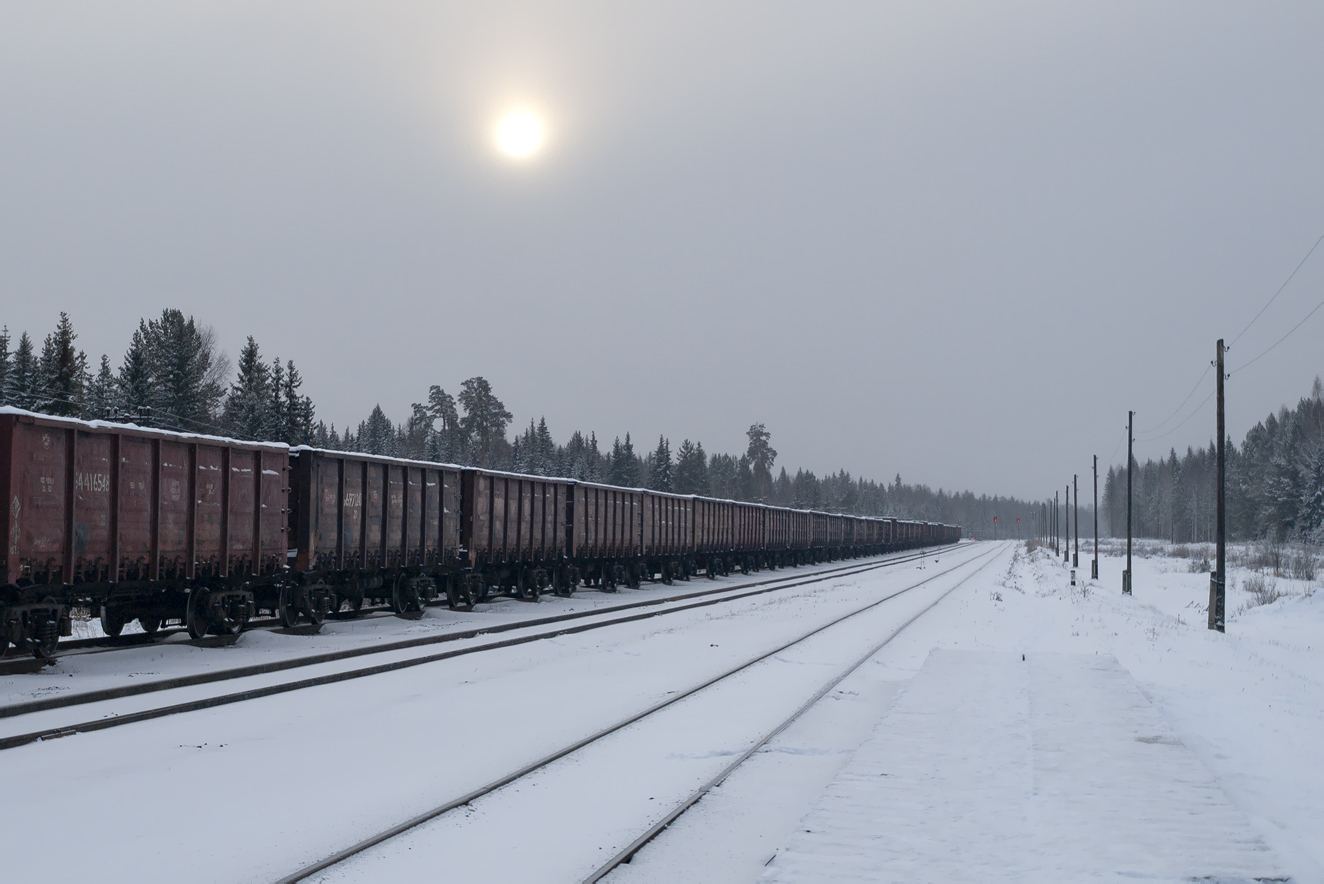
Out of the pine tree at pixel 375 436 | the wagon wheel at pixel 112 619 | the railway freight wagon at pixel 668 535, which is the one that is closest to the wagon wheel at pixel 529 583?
the railway freight wagon at pixel 668 535

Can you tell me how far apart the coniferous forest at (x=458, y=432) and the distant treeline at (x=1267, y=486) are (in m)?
0.22

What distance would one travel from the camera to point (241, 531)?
16516mm

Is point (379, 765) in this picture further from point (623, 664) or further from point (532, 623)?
point (532, 623)

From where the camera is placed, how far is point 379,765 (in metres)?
8.55

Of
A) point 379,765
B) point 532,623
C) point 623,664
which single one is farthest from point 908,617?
point 379,765

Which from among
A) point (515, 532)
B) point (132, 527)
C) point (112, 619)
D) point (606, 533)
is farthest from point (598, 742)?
point (606, 533)

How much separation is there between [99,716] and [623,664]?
7.42m

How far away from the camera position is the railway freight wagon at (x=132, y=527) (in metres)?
12.6

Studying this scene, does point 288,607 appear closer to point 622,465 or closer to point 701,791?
point 701,791

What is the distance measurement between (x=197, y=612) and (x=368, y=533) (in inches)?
190

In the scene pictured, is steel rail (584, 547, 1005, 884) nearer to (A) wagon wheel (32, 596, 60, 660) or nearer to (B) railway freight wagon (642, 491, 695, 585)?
(A) wagon wheel (32, 596, 60, 660)

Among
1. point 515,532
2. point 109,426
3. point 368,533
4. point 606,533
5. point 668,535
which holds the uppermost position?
point 109,426

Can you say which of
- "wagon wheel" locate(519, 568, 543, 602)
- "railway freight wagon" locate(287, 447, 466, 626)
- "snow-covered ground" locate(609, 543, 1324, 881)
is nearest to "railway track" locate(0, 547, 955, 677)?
"railway freight wagon" locate(287, 447, 466, 626)

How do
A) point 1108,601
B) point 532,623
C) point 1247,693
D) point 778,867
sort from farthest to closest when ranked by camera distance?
point 1108,601, point 532,623, point 1247,693, point 778,867
